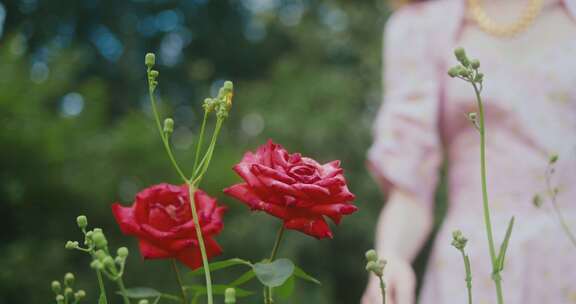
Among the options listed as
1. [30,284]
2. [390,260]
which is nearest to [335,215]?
[390,260]

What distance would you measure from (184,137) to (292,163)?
6815mm

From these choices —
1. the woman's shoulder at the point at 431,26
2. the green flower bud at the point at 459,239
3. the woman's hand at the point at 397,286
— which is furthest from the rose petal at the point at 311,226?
the woman's shoulder at the point at 431,26

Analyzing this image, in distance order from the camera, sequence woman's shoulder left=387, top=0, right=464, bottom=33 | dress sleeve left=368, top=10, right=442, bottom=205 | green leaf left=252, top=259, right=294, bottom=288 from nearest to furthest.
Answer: green leaf left=252, top=259, right=294, bottom=288
dress sleeve left=368, top=10, right=442, bottom=205
woman's shoulder left=387, top=0, right=464, bottom=33

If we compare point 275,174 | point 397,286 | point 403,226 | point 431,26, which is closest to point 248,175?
point 275,174

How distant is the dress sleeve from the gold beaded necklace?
0.09 metres

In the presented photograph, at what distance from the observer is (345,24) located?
317 inches

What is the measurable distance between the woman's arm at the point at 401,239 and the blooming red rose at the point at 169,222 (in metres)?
0.40

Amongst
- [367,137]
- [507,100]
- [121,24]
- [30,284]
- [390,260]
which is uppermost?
[121,24]

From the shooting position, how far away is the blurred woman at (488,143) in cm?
118

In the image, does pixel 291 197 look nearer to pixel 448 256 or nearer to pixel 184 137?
pixel 448 256

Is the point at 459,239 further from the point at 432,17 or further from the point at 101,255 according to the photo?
the point at 432,17

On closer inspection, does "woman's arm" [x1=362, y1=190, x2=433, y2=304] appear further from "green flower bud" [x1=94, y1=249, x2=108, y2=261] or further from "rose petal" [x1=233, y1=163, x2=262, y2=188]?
"green flower bud" [x1=94, y1=249, x2=108, y2=261]

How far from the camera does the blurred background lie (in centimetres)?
423

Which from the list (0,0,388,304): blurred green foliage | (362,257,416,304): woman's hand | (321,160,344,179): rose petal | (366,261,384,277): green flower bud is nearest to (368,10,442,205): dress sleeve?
(362,257,416,304): woman's hand
